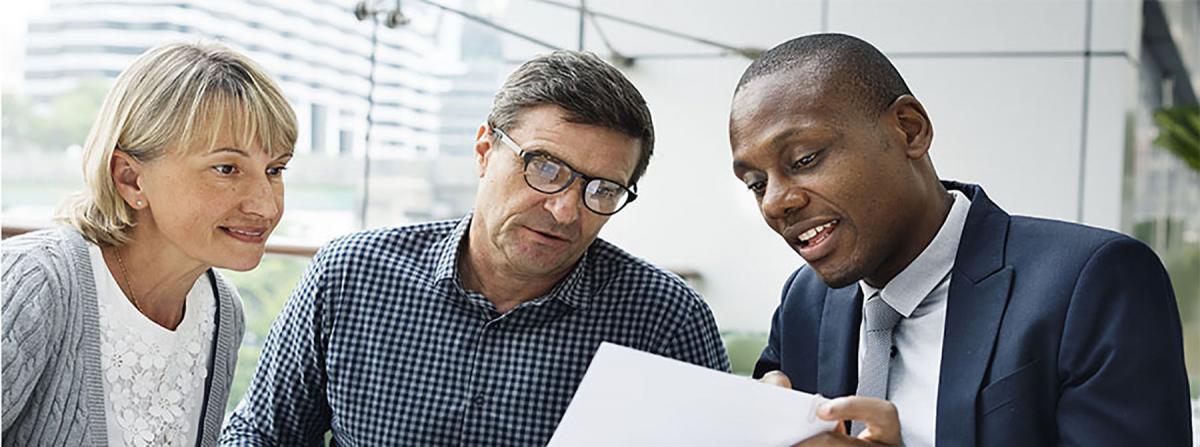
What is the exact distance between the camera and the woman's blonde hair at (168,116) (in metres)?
1.66

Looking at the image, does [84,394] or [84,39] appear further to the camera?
[84,39]

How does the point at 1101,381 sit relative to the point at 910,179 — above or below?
below

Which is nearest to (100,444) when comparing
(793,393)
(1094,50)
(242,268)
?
(242,268)

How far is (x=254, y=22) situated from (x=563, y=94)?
3989 millimetres

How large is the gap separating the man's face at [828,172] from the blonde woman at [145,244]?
72 centimetres

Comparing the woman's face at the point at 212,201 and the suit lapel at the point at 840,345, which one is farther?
the woman's face at the point at 212,201

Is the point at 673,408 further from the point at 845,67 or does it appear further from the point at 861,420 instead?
the point at 845,67

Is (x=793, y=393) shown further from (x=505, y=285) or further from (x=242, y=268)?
(x=242, y=268)

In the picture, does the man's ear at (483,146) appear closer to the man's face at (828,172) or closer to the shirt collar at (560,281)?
the shirt collar at (560,281)

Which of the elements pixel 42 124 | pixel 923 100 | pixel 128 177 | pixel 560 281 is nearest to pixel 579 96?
pixel 560 281

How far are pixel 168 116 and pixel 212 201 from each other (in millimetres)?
128

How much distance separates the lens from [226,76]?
5.58 feet

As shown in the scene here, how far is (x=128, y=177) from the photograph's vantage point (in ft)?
5.58

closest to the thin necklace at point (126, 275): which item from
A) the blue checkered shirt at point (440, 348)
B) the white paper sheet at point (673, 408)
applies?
the blue checkered shirt at point (440, 348)
